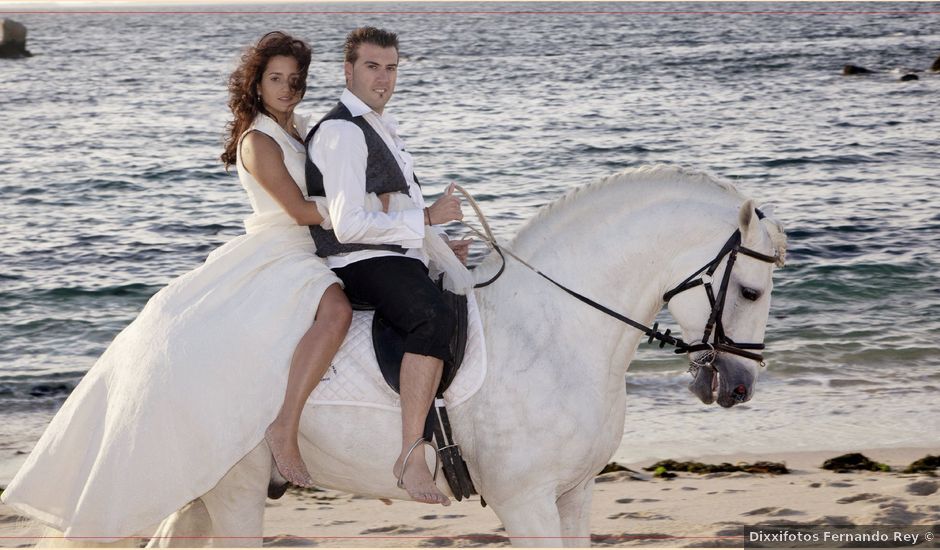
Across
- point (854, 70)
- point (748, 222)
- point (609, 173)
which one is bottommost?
point (609, 173)

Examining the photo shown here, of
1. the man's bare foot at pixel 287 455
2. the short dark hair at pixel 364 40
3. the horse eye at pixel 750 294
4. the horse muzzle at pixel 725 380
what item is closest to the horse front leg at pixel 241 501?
the man's bare foot at pixel 287 455

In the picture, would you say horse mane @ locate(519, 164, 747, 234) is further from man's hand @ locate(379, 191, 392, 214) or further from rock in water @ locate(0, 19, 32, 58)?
rock in water @ locate(0, 19, 32, 58)

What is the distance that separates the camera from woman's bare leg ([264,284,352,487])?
4055 mm

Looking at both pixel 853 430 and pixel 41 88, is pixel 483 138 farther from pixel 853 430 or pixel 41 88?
pixel 41 88

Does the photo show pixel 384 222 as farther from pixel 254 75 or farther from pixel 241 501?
pixel 241 501

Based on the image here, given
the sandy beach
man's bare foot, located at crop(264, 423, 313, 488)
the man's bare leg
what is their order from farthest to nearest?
the sandy beach, man's bare foot, located at crop(264, 423, 313, 488), the man's bare leg

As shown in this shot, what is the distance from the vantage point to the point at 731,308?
406cm

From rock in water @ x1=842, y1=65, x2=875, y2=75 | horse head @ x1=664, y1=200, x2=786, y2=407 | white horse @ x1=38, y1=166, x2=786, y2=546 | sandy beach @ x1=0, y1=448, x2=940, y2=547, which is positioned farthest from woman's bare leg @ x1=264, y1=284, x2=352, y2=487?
rock in water @ x1=842, y1=65, x2=875, y2=75

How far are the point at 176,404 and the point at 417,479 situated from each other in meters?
0.94

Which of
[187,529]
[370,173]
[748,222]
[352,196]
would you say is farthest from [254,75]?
[748,222]

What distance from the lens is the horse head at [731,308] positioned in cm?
401

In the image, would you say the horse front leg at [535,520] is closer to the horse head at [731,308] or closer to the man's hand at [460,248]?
the horse head at [731,308]

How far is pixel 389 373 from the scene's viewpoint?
4.09m

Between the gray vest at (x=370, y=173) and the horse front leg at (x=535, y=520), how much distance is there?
3.44ft
